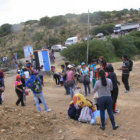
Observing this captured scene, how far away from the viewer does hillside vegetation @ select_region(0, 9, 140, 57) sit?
58.8 metres

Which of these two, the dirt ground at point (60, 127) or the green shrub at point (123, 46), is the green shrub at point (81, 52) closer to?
the green shrub at point (123, 46)

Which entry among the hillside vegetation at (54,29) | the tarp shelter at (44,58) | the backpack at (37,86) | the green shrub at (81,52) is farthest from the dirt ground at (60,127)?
the hillside vegetation at (54,29)

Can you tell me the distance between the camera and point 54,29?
215 feet

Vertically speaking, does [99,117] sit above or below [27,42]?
below

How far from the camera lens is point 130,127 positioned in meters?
5.57

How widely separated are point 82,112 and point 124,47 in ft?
85.9

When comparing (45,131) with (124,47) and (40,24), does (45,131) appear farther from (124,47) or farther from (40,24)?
(40,24)

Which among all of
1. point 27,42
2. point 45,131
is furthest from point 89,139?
point 27,42

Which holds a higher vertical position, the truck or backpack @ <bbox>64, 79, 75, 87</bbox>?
the truck

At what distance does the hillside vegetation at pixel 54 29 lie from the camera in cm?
5884

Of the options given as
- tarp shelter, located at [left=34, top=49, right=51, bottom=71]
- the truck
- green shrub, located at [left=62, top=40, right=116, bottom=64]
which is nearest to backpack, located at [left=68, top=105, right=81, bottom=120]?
tarp shelter, located at [left=34, top=49, right=51, bottom=71]

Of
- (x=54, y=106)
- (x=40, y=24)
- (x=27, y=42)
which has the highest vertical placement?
(x=40, y=24)

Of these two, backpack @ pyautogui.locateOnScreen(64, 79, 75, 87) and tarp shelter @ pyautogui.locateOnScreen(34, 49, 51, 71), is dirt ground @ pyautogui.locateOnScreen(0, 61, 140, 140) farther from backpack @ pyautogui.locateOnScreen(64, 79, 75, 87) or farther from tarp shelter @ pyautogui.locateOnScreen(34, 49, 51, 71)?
tarp shelter @ pyautogui.locateOnScreen(34, 49, 51, 71)

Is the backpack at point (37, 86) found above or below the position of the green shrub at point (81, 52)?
below
